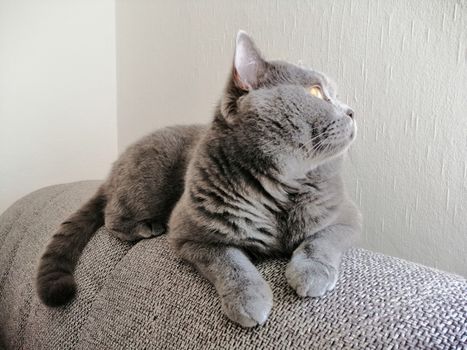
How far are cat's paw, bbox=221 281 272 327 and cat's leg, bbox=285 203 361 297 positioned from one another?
0.05 meters

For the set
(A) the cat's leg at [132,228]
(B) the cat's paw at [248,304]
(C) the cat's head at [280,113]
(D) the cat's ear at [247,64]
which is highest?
(D) the cat's ear at [247,64]

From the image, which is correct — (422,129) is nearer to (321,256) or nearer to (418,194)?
(418,194)

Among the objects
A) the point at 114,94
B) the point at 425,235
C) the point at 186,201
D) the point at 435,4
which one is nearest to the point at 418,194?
the point at 425,235

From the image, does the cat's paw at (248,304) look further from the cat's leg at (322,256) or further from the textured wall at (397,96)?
the textured wall at (397,96)

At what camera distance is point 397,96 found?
1.00 meters

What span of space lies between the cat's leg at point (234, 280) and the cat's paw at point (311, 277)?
0.15ft

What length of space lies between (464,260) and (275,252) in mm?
505

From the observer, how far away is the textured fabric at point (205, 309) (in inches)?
20.1

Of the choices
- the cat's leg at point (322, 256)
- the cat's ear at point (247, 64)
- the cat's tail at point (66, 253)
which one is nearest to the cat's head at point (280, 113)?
the cat's ear at point (247, 64)

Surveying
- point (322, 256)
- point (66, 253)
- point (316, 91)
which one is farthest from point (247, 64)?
point (66, 253)

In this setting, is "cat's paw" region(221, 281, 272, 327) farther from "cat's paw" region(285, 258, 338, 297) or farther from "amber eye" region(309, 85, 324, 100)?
"amber eye" region(309, 85, 324, 100)

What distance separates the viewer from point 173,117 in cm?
163

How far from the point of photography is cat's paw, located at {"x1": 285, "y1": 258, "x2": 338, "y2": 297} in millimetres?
604

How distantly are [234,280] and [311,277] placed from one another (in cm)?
13
